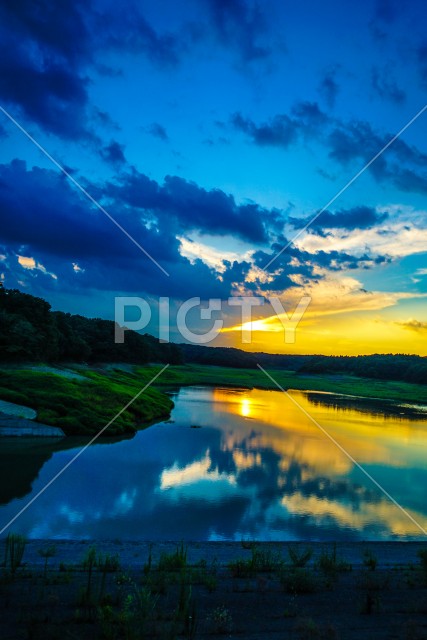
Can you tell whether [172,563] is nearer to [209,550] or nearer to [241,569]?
[241,569]

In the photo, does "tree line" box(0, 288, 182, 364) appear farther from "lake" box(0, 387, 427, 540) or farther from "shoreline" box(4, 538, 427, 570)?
"shoreline" box(4, 538, 427, 570)

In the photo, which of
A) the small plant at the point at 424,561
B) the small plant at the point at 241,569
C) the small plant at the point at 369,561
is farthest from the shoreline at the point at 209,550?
the small plant at the point at 241,569

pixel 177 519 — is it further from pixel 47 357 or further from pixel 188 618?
pixel 47 357

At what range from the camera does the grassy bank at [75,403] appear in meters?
45.9

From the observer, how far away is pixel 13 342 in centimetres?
8119

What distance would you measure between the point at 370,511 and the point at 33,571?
61.8ft

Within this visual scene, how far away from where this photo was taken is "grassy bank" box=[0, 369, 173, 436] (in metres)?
45.9

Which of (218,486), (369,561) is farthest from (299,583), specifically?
(218,486)

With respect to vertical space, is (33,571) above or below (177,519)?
above

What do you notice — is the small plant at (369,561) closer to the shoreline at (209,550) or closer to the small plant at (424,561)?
the shoreline at (209,550)

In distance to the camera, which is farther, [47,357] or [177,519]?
[47,357]

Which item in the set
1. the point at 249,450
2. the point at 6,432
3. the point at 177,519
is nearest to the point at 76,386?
the point at 6,432

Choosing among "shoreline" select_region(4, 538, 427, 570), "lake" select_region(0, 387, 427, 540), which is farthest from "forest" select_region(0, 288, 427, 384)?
"shoreline" select_region(4, 538, 427, 570)

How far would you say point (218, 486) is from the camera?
96.5 feet
